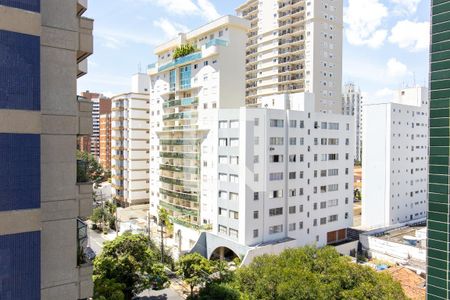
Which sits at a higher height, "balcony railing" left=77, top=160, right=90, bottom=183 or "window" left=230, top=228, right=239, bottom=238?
"balcony railing" left=77, top=160, right=90, bottom=183

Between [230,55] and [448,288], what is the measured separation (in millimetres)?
32511

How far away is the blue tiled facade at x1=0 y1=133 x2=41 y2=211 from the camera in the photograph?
886 centimetres

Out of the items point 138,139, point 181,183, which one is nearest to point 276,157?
point 181,183

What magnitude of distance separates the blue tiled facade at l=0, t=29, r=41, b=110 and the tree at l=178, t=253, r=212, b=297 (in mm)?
22462

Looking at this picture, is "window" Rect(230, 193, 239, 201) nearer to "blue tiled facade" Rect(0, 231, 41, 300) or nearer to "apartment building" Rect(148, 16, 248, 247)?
"apartment building" Rect(148, 16, 248, 247)

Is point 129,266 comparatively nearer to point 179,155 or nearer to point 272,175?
point 272,175

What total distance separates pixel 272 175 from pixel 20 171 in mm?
29315

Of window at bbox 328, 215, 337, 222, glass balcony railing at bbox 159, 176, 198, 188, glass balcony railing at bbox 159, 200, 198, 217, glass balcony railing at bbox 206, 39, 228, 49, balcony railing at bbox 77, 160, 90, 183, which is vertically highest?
glass balcony railing at bbox 206, 39, 228, 49

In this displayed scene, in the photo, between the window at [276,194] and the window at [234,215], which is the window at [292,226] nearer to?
the window at [276,194]

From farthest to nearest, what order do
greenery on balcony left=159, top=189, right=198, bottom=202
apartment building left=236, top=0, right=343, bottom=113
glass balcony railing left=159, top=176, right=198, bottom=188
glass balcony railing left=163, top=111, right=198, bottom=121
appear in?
apartment building left=236, top=0, right=343, bottom=113 < glass balcony railing left=163, top=111, right=198, bottom=121 < glass balcony railing left=159, top=176, right=198, bottom=188 < greenery on balcony left=159, top=189, right=198, bottom=202

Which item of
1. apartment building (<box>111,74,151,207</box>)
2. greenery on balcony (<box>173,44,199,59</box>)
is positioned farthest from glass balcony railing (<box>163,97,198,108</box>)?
apartment building (<box>111,74,151,207</box>)

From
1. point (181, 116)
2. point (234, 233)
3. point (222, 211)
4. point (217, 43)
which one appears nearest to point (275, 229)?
point (234, 233)

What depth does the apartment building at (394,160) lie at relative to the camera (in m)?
53.3

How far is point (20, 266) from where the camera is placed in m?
8.98
